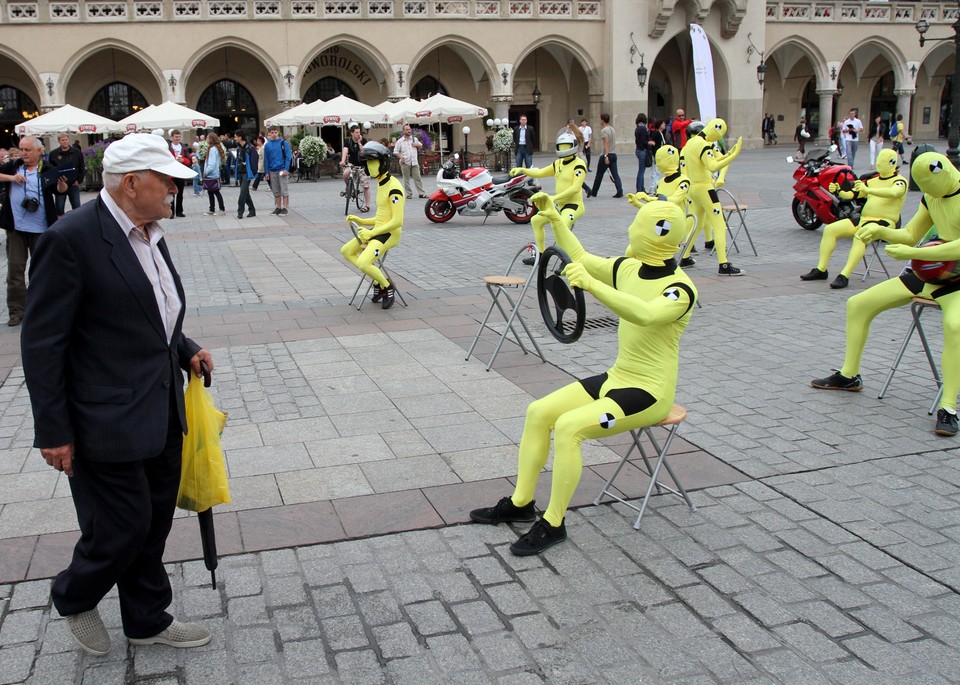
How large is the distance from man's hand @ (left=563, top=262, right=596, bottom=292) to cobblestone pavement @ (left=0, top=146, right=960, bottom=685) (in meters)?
1.22

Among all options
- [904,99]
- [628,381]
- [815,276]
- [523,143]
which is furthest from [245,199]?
[904,99]

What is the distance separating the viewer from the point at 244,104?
122ft

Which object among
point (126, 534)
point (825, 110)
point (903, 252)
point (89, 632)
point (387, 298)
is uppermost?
point (825, 110)

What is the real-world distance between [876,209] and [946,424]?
4.45 m

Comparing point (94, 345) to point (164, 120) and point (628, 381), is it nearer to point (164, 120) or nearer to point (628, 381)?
point (628, 381)

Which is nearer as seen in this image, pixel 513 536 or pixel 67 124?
pixel 513 536

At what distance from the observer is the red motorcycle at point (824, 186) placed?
554 inches

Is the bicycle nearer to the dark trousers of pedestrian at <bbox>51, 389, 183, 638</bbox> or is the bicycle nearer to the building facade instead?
the dark trousers of pedestrian at <bbox>51, 389, 183, 638</bbox>

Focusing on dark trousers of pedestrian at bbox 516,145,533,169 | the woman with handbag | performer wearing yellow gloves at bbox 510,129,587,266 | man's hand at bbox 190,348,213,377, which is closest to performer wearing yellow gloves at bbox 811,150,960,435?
man's hand at bbox 190,348,213,377

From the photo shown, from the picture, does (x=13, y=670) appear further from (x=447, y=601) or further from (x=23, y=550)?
(x=447, y=601)

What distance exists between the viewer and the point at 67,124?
2583 cm

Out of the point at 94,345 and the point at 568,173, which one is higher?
the point at 568,173

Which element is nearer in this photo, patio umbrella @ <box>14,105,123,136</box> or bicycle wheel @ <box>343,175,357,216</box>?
bicycle wheel @ <box>343,175,357,216</box>

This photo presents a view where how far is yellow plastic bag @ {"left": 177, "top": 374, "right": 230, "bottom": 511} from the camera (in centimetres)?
342
